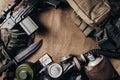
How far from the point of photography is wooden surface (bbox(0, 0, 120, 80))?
3727mm

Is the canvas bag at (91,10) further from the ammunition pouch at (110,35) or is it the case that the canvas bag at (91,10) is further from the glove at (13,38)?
the glove at (13,38)

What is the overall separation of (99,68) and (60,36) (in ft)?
2.08

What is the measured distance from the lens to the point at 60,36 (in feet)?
12.5

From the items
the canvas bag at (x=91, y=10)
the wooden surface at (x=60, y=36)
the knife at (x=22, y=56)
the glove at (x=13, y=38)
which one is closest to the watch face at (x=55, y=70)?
the wooden surface at (x=60, y=36)

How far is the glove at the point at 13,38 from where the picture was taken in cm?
373

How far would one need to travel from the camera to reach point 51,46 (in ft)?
12.5

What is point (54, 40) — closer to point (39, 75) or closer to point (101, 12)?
point (39, 75)

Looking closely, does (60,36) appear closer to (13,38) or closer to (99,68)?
(13,38)

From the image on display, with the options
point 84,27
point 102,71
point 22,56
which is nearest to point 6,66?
point 22,56

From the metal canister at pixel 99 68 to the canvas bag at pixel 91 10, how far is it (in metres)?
0.36

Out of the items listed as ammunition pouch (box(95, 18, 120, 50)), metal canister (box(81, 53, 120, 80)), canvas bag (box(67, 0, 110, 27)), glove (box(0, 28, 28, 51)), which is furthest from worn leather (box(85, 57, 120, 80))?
glove (box(0, 28, 28, 51))

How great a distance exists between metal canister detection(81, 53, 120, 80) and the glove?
754mm

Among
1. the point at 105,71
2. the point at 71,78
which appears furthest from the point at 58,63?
the point at 105,71

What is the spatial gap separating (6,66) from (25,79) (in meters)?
0.29
